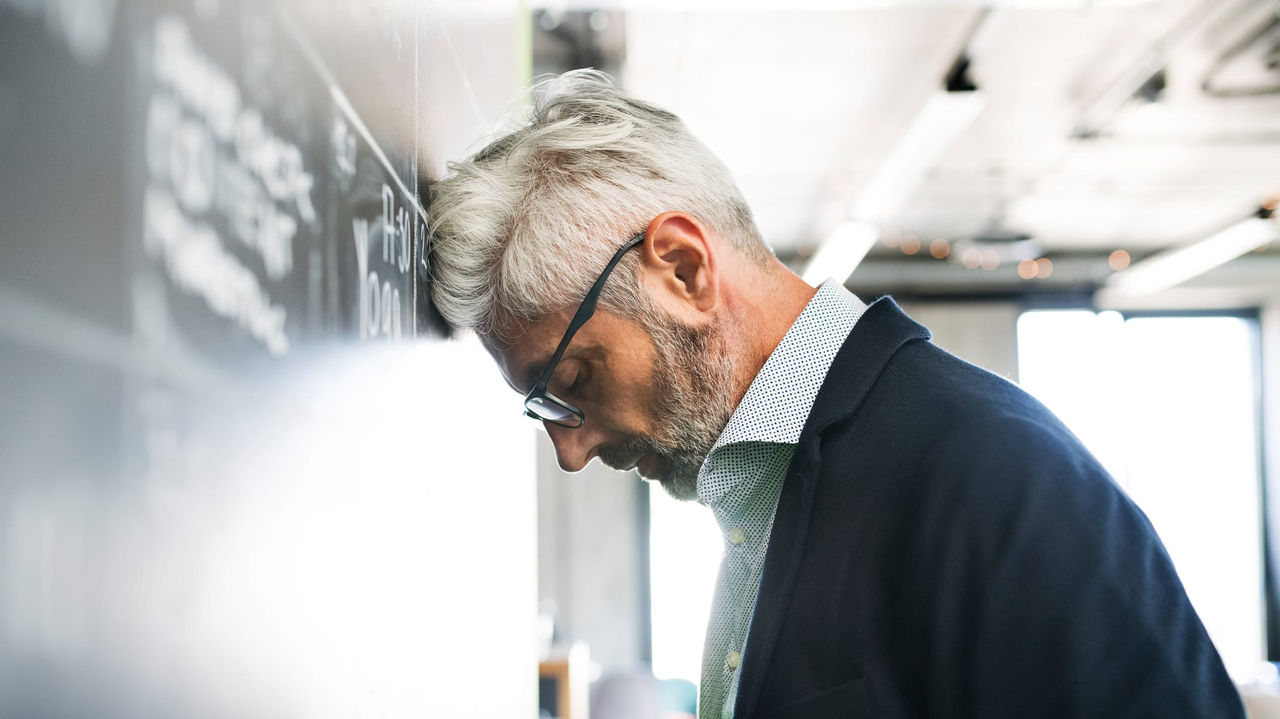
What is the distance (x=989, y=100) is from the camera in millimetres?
5238

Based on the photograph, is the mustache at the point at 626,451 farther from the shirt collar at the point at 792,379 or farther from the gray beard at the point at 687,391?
the shirt collar at the point at 792,379

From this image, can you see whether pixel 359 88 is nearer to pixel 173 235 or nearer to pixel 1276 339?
pixel 173 235

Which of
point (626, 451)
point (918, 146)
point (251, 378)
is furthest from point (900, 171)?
point (251, 378)

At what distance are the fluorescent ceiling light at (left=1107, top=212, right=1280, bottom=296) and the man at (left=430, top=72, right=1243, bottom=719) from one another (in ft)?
20.1

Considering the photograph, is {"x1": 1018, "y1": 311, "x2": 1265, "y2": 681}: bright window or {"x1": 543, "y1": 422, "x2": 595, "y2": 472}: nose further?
{"x1": 1018, "y1": 311, "x2": 1265, "y2": 681}: bright window

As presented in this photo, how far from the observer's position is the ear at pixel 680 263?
3.84 feet

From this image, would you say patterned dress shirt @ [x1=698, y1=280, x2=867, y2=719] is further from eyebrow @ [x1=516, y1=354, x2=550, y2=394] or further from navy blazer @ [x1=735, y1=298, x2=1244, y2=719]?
eyebrow @ [x1=516, y1=354, x2=550, y2=394]

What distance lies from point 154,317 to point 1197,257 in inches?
298

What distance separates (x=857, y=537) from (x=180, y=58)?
2.49ft

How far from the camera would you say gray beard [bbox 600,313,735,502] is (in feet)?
3.94

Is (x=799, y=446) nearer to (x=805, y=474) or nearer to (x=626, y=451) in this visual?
(x=805, y=474)

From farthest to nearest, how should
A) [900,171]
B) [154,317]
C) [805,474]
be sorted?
[900,171] < [805,474] < [154,317]

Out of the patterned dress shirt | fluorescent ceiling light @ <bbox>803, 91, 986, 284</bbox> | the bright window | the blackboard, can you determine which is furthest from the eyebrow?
the bright window

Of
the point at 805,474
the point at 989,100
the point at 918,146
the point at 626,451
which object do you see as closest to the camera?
the point at 805,474
